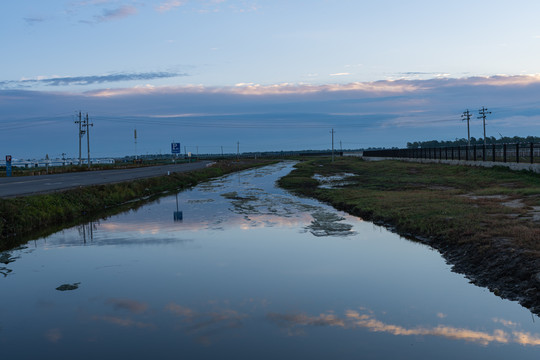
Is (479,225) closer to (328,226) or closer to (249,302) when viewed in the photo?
(328,226)

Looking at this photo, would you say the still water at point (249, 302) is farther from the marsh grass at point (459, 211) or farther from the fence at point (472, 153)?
the fence at point (472, 153)

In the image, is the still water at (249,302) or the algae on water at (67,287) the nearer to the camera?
the still water at (249,302)

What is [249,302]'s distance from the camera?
10508 mm

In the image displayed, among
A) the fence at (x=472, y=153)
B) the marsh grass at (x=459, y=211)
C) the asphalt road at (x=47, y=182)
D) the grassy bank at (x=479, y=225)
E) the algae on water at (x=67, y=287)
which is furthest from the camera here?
the fence at (x=472, y=153)

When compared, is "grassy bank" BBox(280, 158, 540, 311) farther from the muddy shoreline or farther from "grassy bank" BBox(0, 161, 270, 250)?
"grassy bank" BBox(0, 161, 270, 250)

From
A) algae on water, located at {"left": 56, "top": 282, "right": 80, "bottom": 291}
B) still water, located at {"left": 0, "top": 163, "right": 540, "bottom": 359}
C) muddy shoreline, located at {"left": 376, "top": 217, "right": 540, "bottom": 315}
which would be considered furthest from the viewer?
algae on water, located at {"left": 56, "top": 282, "right": 80, "bottom": 291}

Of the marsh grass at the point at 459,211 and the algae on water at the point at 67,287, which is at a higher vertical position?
the marsh grass at the point at 459,211

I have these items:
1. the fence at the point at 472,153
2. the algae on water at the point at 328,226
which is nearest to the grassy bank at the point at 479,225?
the algae on water at the point at 328,226

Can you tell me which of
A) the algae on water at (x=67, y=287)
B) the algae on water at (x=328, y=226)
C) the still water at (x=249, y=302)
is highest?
the algae on water at (x=328, y=226)

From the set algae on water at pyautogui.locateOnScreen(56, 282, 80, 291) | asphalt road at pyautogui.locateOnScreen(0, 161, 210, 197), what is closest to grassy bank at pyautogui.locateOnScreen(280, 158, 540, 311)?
algae on water at pyautogui.locateOnScreen(56, 282, 80, 291)

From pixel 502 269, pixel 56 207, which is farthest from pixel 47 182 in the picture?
pixel 502 269

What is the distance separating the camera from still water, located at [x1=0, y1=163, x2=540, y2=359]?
8133 mm

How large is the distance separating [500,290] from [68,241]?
48.8 feet

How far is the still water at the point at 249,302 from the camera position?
8133 mm
